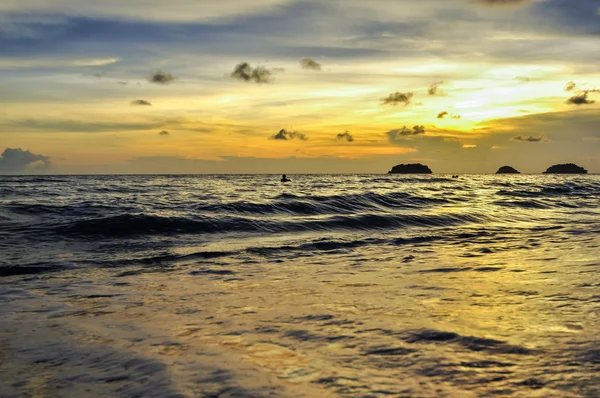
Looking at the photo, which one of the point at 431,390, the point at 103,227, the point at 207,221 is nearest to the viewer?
the point at 431,390

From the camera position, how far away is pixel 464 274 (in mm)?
8547

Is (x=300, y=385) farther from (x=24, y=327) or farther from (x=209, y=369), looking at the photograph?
(x=24, y=327)

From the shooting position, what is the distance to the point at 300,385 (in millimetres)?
3676

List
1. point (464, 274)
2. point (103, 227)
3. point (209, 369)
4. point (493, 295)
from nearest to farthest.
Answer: point (209, 369), point (493, 295), point (464, 274), point (103, 227)

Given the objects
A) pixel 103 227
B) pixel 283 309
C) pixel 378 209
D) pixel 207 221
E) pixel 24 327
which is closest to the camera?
pixel 24 327

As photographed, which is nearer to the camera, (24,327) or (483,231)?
(24,327)

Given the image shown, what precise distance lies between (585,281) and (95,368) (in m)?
6.96

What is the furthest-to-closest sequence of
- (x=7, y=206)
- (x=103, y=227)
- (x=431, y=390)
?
(x=7, y=206) → (x=103, y=227) → (x=431, y=390)

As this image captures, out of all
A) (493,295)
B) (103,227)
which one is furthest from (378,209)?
(493,295)

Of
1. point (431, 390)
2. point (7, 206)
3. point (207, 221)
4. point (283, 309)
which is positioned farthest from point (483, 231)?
point (7, 206)

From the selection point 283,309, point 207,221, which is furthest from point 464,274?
point 207,221

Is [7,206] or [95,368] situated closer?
[95,368]

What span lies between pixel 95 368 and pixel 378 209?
22.5m

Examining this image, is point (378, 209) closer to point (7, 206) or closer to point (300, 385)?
point (7, 206)
